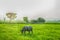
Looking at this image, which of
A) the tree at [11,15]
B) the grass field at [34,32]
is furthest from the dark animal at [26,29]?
the tree at [11,15]

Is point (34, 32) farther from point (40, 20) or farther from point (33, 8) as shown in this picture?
point (33, 8)

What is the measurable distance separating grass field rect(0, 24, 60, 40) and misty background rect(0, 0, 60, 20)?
112mm

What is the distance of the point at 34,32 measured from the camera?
125 cm

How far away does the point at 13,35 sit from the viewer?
1.24 m

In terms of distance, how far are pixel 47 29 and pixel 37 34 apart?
0.13 metres

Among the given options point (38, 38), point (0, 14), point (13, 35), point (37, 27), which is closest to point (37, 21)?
point (37, 27)

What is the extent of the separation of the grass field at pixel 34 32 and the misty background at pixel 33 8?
112 mm

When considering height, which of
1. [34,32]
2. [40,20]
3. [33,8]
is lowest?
[34,32]

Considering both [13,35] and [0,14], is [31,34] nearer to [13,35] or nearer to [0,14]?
[13,35]

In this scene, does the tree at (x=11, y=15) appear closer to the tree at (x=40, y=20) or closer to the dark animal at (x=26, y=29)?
the dark animal at (x=26, y=29)

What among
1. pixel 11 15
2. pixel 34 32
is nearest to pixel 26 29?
pixel 34 32

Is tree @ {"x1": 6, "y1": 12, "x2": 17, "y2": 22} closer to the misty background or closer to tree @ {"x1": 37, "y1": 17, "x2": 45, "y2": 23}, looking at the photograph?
the misty background

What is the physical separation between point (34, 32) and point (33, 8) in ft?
0.93

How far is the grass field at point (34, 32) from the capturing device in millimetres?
1230
